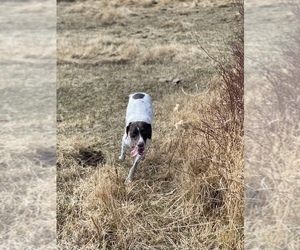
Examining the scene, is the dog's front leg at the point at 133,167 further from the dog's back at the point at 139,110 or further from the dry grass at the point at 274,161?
the dry grass at the point at 274,161

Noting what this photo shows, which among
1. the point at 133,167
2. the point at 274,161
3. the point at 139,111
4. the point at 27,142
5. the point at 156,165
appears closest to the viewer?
the point at 274,161

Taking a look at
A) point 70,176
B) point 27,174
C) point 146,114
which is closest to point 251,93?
point 146,114

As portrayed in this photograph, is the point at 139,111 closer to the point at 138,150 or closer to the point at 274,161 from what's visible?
the point at 138,150

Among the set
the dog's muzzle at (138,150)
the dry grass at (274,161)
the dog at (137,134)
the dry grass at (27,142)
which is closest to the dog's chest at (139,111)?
the dog at (137,134)

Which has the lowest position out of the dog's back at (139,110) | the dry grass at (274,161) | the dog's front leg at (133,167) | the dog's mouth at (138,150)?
the dog's front leg at (133,167)

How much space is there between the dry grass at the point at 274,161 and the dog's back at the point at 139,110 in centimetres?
86

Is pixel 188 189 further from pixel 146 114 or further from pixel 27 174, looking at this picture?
pixel 27 174

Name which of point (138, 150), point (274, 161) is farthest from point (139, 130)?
point (274, 161)

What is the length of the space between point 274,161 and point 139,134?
1195 millimetres

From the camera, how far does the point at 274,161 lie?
11.2 feet

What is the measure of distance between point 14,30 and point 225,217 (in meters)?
8.33

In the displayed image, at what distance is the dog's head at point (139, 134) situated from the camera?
13.8 feet

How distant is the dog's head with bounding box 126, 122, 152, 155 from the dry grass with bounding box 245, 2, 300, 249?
82cm

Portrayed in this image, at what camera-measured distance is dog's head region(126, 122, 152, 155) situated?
4203mm
